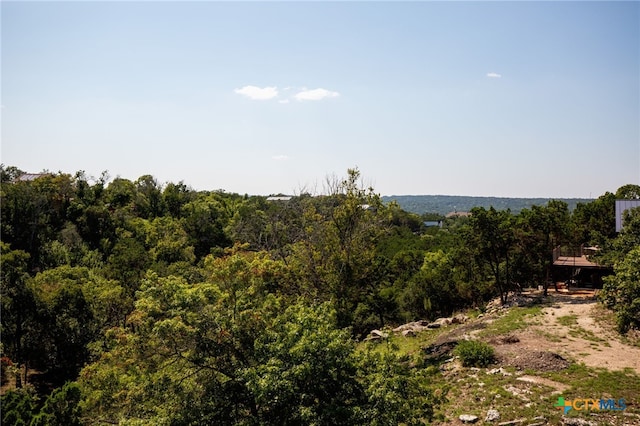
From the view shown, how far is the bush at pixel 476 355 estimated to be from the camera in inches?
613

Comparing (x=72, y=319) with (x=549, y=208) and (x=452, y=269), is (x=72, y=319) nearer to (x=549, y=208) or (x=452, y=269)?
(x=452, y=269)

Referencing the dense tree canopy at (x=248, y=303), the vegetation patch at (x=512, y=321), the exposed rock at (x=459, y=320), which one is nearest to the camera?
the dense tree canopy at (x=248, y=303)

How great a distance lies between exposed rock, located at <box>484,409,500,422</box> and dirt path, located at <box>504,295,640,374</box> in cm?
493

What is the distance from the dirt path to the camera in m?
14.8

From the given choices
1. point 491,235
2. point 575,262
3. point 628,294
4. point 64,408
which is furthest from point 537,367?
point 575,262

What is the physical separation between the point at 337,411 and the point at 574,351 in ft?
38.2

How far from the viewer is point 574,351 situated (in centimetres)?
1574

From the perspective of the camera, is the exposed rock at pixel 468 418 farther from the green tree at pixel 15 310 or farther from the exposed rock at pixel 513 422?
the green tree at pixel 15 310

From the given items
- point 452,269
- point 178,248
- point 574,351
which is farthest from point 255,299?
point 178,248

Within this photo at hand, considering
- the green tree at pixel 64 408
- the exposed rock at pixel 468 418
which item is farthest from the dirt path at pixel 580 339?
the green tree at pixel 64 408

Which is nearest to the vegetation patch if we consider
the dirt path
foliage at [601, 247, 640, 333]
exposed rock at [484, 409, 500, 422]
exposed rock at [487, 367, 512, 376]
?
the dirt path

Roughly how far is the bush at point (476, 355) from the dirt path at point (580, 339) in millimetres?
1308

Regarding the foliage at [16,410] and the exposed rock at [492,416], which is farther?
the foliage at [16,410]

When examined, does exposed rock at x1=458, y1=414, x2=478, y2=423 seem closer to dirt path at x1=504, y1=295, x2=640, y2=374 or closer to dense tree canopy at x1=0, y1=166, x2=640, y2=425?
dense tree canopy at x1=0, y1=166, x2=640, y2=425
